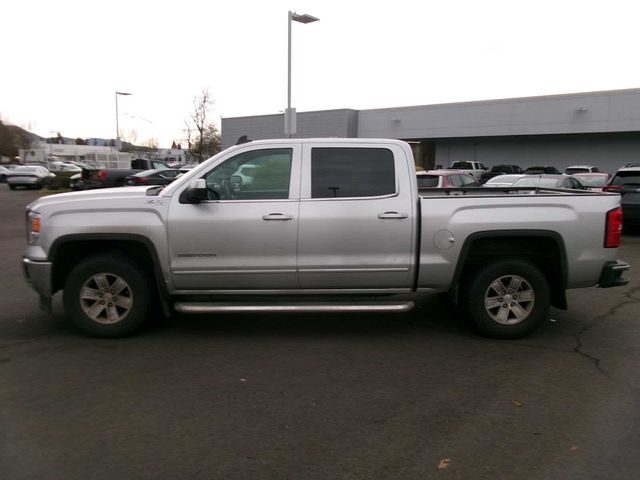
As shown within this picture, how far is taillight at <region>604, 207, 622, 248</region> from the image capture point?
5254mm

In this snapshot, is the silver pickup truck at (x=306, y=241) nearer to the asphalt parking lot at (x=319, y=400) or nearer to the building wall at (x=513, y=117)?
the asphalt parking lot at (x=319, y=400)

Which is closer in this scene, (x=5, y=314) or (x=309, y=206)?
(x=309, y=206)

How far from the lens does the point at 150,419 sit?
3752 mm

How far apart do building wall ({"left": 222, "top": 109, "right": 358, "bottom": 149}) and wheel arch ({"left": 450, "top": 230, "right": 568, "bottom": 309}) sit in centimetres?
4005

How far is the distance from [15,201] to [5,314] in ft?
65.8

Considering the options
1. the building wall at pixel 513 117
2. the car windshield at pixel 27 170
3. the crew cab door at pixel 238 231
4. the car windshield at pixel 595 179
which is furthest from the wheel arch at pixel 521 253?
the building wall at pixel 513 117

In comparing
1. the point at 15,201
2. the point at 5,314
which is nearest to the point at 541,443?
the point at 5,314

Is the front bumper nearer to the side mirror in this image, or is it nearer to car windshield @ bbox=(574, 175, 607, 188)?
the side mirror

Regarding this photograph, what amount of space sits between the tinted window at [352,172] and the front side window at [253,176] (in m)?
0.30

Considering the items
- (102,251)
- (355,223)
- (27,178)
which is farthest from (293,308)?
(27,178)

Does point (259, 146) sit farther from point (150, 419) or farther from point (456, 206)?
point (150, 419)

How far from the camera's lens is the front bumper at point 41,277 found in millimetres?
5184

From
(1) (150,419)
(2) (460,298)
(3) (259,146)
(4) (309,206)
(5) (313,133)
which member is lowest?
(1) (150,419)

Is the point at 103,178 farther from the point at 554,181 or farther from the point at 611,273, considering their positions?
the point at 611,273
